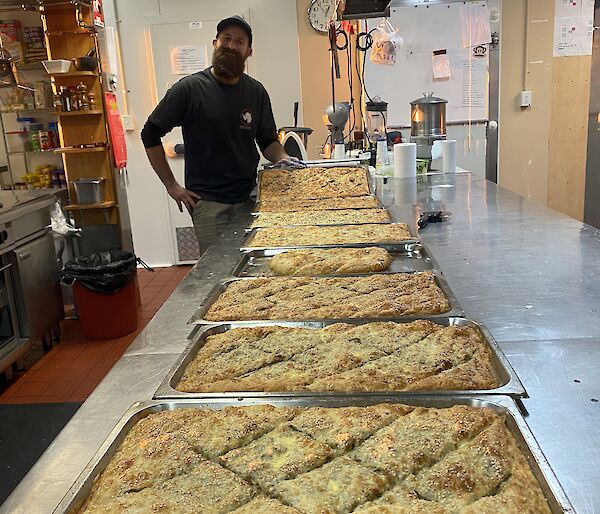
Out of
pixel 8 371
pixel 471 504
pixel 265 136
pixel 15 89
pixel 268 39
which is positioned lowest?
pixel 8 371

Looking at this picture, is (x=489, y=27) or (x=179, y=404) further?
(x=489, y=27)

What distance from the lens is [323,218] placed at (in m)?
2.32

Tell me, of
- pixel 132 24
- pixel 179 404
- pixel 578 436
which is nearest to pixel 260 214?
pixel 179 404

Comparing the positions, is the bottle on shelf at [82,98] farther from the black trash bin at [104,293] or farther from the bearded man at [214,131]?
the bearded man at [214,131]

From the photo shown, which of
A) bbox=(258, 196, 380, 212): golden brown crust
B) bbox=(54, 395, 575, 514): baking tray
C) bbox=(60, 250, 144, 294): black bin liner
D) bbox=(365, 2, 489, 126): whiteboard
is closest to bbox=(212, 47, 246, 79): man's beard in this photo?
bbox=(258, 196, 380, 212): golden brown crust

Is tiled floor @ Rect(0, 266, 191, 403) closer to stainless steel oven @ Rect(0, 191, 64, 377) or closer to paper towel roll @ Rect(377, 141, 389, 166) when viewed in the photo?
stainless steel oven @ Rect(0, 191, 64, 377)

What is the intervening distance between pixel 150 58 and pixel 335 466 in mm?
4977

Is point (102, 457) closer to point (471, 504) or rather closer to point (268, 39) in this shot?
point (471, 504)

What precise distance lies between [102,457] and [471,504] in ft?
1.64

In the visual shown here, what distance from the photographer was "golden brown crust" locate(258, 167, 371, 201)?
111 inches

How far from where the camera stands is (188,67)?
5172mm

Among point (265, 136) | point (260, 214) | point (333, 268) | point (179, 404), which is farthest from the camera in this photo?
point (265, 136)

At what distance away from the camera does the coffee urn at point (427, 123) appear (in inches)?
156

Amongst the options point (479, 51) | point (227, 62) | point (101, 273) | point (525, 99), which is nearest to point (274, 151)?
point (227, 62)
